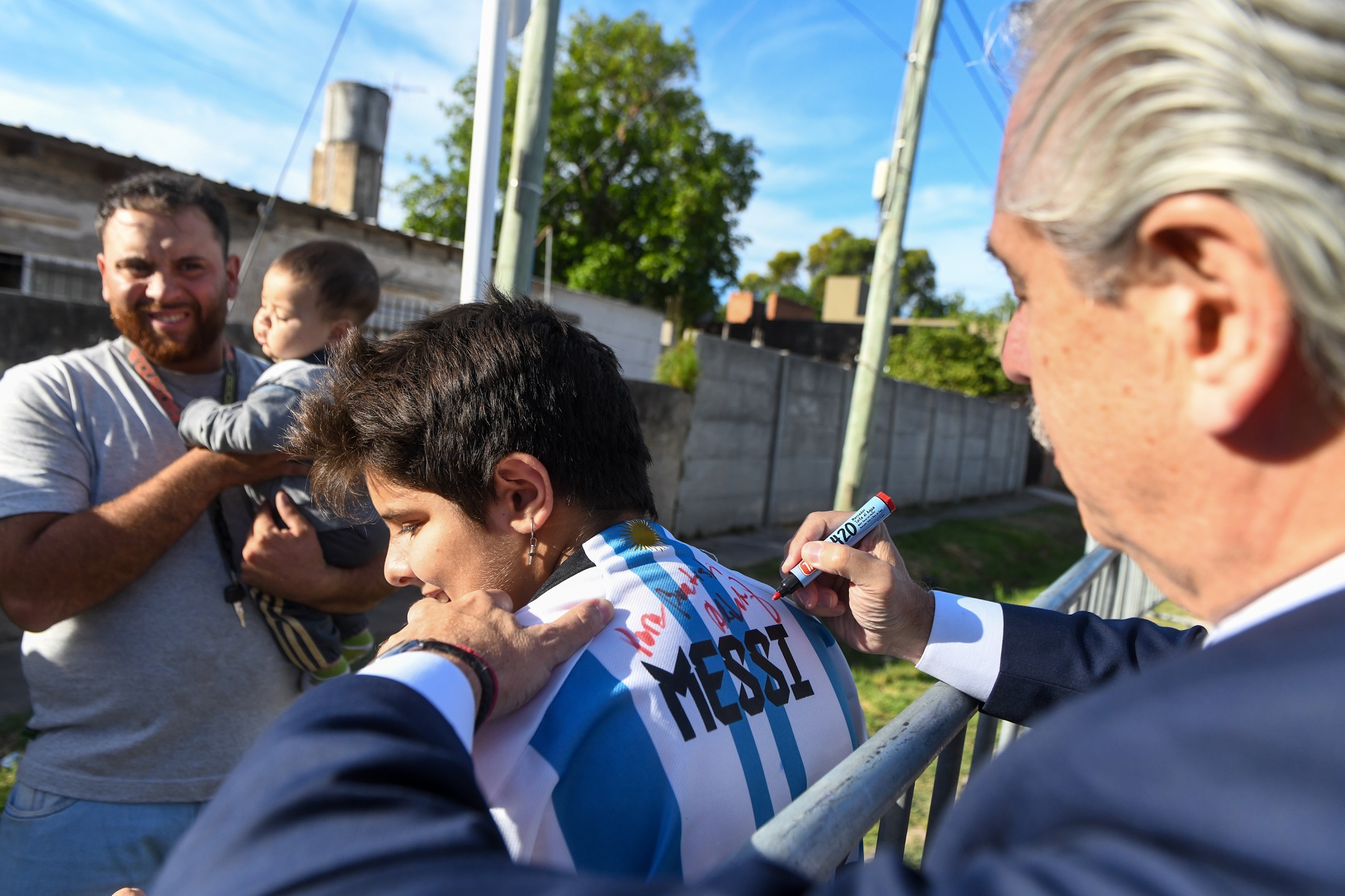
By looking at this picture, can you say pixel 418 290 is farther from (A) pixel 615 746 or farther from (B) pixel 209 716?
(A) pixel 615 746

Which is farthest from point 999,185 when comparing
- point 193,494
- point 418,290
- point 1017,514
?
point 1017,514

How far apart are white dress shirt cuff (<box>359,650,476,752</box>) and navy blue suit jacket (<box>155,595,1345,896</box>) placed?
91mm

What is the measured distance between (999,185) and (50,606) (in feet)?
6.91

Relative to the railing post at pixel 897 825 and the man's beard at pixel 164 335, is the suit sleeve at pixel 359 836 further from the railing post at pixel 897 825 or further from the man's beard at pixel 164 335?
the man's beard at pixel 164 335

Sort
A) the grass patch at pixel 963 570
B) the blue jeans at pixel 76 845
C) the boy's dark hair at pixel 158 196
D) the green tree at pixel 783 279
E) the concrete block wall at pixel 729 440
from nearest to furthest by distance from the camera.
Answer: the blue jeans at pixel 76 845 < the boy's dark hair at pixel 158 196 < the grass patch at pixel 963 570 < the concrete block wall at pixel 729 440 < the green tree at pixel 783 279

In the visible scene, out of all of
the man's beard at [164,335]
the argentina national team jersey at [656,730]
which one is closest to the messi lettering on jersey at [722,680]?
the argentina national team jersey at [656,730]

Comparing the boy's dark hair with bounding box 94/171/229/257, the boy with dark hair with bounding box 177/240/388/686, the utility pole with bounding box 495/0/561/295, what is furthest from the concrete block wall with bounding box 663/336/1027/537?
the boy's dark hair with bounding box 94/171/229/257

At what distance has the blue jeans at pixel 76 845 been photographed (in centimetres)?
181

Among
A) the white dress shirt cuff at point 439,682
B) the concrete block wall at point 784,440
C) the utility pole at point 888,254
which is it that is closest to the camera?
the white dress shirt cuff at point 439,682

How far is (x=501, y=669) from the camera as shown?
0.93 metres

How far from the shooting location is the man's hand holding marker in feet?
4.68

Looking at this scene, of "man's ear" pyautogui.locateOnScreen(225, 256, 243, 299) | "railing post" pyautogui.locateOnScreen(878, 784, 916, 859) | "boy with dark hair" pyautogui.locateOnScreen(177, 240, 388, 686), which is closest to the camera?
"railing post" pyautogui.locateOnScreen(878, 784, 916, 859)

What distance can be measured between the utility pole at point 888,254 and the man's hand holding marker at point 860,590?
6.24m

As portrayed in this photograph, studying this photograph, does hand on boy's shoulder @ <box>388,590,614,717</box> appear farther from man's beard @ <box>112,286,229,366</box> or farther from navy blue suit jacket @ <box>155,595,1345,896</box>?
man's beard @ <box>112,286,229,366</box>
